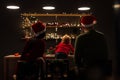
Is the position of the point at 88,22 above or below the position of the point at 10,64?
above

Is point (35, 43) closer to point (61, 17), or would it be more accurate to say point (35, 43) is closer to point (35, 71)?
point (35, 71)

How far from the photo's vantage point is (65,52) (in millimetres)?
5746

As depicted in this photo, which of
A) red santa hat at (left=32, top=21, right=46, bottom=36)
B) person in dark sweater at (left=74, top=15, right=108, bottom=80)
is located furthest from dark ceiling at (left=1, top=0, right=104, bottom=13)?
person in dark sweater at (left=74, top=15, right=108, bottom=80)

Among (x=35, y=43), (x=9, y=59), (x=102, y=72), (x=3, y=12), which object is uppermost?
(x=3, y=12)

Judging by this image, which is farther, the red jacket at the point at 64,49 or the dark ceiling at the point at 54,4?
the dark ceiling at the point at 54,4

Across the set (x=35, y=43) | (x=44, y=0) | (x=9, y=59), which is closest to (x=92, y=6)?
(x=44, y=0)

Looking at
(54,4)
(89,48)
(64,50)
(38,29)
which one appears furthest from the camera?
(54,4)

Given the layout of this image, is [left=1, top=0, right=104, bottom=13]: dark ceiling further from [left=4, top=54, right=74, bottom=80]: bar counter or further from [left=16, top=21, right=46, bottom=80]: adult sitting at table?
[left=16, top=21, right=46, bottom=80]: adult sitting at table

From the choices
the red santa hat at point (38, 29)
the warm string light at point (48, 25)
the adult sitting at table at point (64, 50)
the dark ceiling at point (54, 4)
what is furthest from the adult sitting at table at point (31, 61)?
the dark ceiling at point (54, 4)

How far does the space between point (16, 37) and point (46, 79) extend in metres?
4.90

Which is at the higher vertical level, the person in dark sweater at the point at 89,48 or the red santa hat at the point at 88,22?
the red santa hat at the point at 88,22

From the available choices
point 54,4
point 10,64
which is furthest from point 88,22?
point 54,4

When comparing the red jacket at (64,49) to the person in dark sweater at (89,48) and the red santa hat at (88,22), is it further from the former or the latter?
the person in dark sweater at (89,48)

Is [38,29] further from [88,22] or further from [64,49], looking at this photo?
[64,49]
